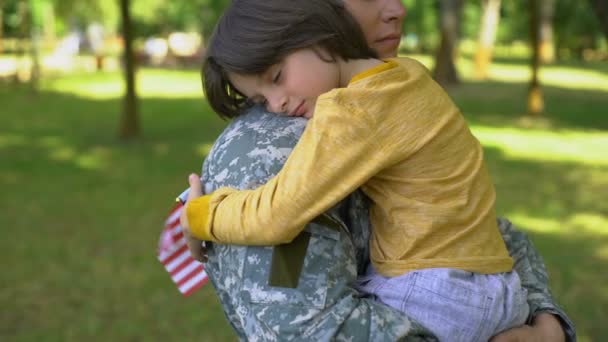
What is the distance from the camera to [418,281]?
186 centimetres

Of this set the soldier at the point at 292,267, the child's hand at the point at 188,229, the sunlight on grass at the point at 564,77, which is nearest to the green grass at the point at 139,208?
the child's hand at the point at 188,229

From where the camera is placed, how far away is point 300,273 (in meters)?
1.76

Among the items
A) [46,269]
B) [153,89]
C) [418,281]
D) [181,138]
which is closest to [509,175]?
[181,138]

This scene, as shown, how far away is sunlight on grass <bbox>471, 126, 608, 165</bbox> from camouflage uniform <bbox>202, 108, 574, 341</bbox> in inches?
494

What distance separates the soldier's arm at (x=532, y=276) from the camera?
2174mm

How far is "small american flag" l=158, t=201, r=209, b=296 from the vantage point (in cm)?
223

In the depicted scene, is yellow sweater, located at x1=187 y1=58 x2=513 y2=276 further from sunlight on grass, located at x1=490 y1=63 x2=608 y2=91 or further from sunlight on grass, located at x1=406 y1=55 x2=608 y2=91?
sunlight on grass, located at x1=490 y1=63 x2=608 y2=91

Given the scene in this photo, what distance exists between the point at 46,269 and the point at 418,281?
673 cm

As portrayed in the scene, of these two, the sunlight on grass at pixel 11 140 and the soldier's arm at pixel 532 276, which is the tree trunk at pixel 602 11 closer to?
the soldier's arm at pixel 532 276

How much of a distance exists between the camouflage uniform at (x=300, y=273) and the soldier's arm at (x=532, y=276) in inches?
17.0

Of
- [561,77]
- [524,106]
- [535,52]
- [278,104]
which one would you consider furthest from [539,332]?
[561,77]

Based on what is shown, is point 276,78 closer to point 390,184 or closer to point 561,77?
point 390,184

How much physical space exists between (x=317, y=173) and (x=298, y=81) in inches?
9.5

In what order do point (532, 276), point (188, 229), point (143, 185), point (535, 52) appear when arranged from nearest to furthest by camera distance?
point (188, 229) → point (532, 276) → point (143, 185) → point (535, 52)
